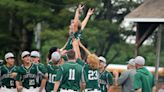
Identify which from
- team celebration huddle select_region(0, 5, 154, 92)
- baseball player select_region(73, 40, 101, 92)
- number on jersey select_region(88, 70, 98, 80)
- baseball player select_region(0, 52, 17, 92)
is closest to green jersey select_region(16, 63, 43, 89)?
team celebration huddle select_region(0, 5, 154, 92)

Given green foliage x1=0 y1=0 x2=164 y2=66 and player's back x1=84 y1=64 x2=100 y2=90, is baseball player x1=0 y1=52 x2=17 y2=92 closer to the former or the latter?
player's back x1=84 y1=64 x2=100 y2=90

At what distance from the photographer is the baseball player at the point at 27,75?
1396 cm

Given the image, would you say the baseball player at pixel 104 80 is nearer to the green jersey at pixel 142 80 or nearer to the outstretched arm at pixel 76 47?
the outstretched arm at pixel 76 47

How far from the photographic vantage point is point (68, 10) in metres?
28.8

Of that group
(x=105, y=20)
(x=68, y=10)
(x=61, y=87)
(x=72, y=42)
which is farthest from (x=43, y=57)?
(x=61, y=87)

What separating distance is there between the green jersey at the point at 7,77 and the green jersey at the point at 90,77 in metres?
2.01

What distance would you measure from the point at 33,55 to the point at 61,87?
5.90 ft

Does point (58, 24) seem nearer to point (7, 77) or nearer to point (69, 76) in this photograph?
point (7, 77)

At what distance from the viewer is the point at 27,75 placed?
14.1 m

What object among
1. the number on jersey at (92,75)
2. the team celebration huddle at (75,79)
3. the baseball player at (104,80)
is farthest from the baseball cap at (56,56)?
the baseball player at (104,80)

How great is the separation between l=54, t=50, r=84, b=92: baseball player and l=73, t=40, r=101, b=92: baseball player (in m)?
0.41

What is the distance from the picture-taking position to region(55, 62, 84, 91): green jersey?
12.3 m

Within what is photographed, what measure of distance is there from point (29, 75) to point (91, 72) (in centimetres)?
151

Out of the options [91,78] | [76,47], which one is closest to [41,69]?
[76,47]
